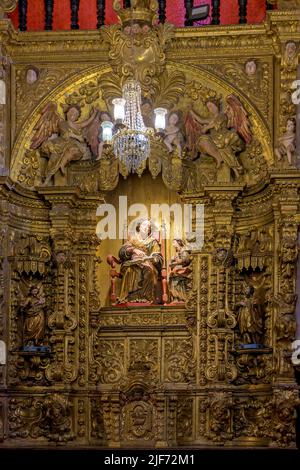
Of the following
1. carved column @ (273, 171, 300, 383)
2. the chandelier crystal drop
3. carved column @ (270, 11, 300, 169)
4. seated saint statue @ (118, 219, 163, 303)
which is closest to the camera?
the chandelier crystal drop

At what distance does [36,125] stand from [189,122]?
109 inches

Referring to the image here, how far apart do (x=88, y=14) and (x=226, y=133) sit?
3.85m

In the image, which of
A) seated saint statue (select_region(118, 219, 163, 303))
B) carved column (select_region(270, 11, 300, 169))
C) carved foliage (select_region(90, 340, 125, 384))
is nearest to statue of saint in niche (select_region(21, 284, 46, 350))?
carved foliage (select_region(90, 340, 125, 384))

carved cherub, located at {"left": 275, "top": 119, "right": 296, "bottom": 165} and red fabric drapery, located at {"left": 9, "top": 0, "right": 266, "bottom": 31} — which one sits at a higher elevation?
red fabric drapery, located at {"left": 9, "top": 0, "right": 266, "bottom": 31}

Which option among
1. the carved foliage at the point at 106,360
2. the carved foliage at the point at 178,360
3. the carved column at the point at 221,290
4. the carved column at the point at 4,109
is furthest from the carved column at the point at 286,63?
the carved column at the point at 4,109

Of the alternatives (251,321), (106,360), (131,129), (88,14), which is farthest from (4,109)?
(251,321)

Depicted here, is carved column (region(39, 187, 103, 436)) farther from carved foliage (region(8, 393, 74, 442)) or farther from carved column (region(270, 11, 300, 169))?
carved column (region(270, 11, 300, 169))

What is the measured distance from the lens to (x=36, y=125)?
76.7ft

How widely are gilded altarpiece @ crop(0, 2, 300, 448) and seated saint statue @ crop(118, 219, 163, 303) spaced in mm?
284

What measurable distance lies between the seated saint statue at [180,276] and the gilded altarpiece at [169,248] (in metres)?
0.21

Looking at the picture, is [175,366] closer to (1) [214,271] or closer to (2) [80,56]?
(1) [214,271]

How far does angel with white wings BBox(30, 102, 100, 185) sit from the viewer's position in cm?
2328

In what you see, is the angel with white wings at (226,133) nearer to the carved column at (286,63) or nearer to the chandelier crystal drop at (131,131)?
the carved column at (286,63)
